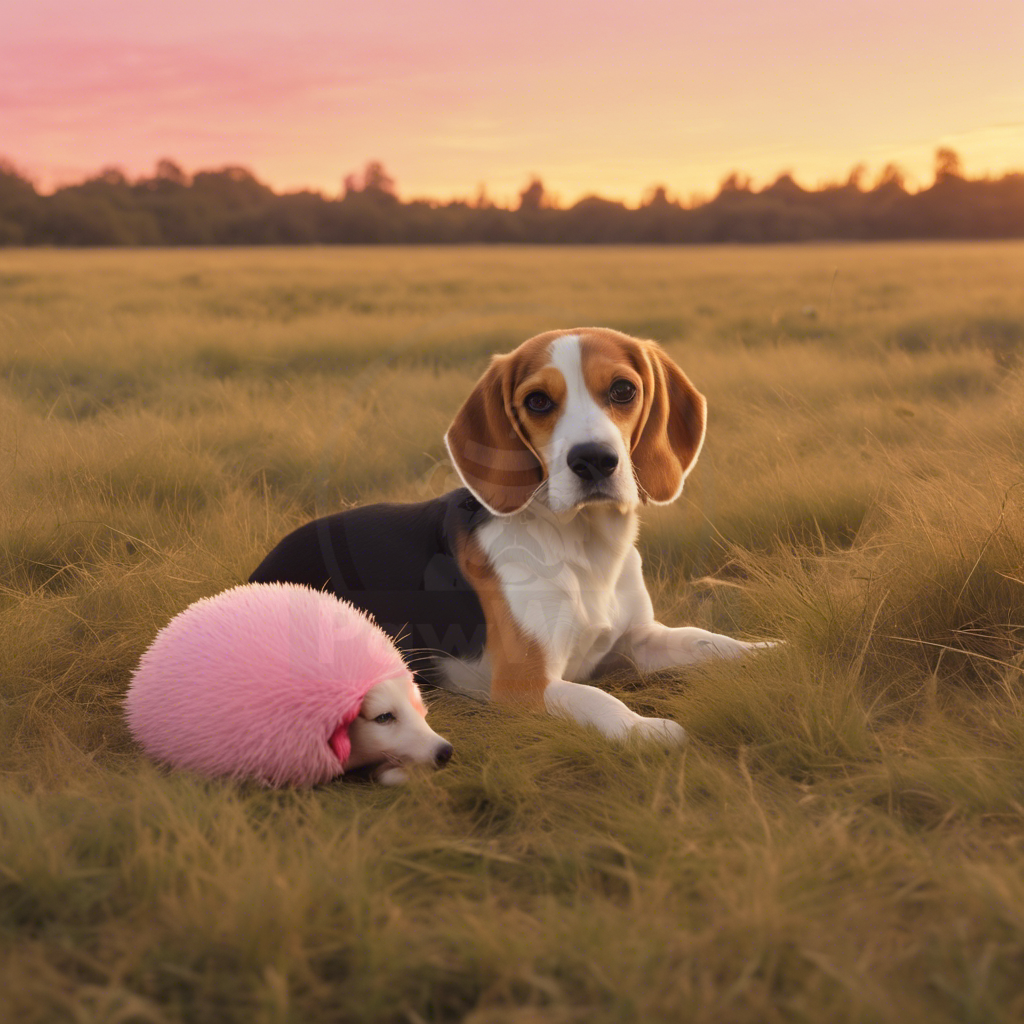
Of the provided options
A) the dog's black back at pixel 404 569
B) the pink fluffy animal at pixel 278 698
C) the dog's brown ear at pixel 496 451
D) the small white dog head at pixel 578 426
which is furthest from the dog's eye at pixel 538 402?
the pink fluffy animal at pixel 278 698

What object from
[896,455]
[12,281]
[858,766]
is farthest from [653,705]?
[12,281]

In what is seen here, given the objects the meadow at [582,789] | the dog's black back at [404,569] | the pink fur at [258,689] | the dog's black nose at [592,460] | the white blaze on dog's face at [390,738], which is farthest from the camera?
the dog's black back at [404,569]

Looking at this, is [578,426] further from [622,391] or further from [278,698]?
[278,698]

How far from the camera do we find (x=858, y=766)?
256 cm

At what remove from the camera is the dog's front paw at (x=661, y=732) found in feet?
9.03

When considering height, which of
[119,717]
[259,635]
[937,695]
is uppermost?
[259,635]

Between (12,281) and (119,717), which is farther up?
(12,281)

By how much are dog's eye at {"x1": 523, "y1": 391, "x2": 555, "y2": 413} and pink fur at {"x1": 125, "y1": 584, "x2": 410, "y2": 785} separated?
855mm

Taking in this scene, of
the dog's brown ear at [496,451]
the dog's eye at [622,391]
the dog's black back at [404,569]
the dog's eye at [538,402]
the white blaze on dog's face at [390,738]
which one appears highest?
the dog's eye at [622,391]

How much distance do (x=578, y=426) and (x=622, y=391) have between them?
0.23 m

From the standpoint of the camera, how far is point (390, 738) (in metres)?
2.72

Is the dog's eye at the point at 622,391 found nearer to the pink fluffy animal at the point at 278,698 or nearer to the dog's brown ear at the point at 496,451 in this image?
the dog's brown ear at the point at 496,451

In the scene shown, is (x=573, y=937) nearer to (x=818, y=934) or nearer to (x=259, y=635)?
(x=818, y=934)

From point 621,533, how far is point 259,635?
4.09ft
